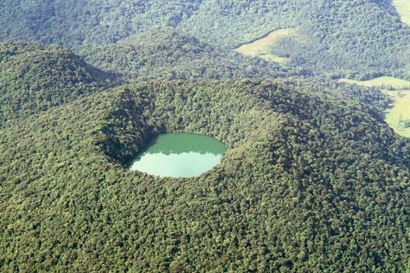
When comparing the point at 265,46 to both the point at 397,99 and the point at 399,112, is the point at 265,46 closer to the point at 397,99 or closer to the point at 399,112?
the point at 397,99

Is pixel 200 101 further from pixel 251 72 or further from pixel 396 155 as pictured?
pixel 251 72

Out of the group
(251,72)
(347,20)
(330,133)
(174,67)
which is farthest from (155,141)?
(347,20)

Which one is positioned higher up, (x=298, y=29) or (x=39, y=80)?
(x=39, y=80)

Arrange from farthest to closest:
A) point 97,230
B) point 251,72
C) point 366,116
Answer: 1. point 251,72
2. point 366,116
3. point 97,230

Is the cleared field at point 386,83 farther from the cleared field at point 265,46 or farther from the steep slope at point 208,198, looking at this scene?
the steep slope at point 208,198

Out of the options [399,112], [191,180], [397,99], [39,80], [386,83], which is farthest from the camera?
[386,83]

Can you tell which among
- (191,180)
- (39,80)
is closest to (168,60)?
(39,80)
